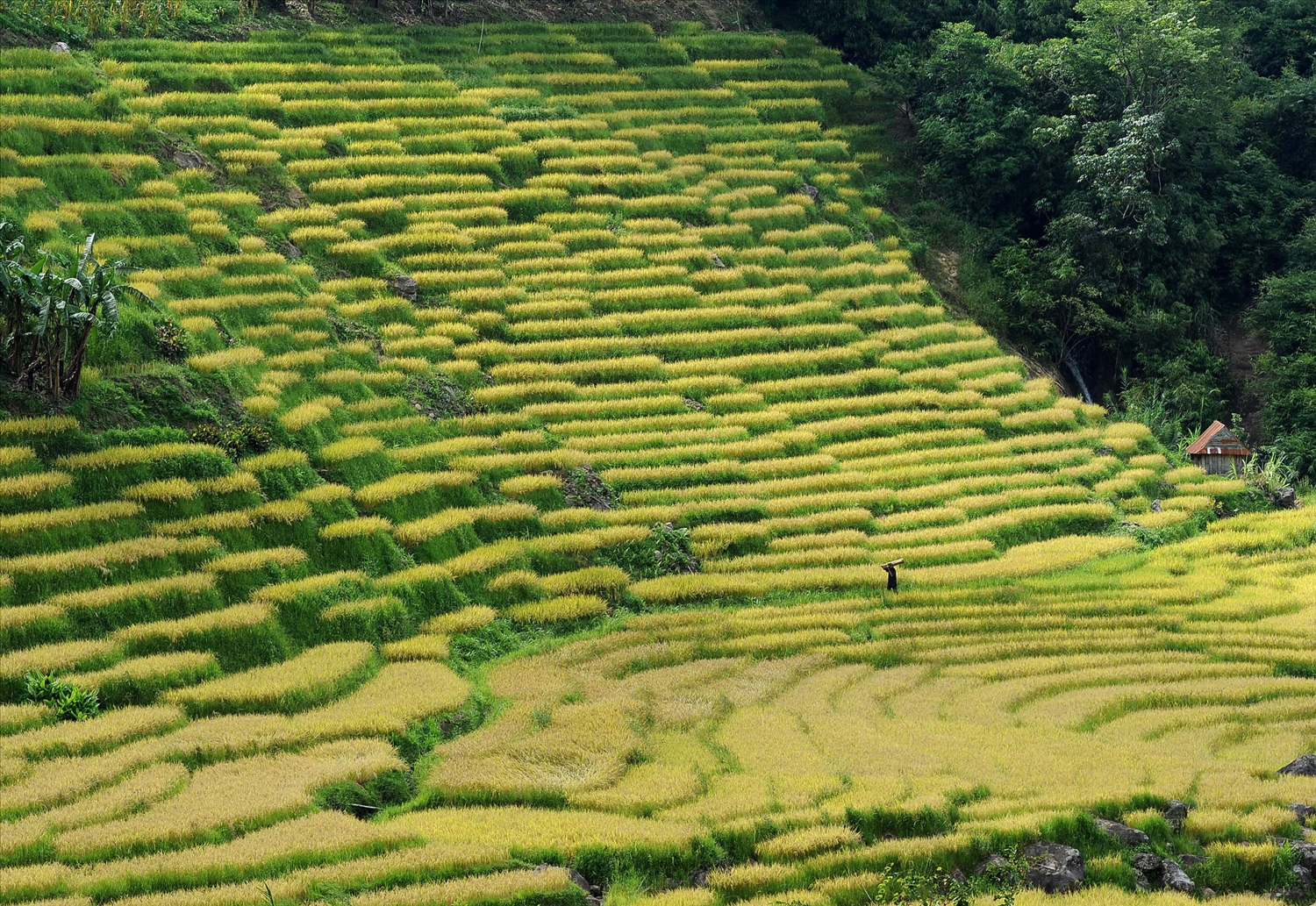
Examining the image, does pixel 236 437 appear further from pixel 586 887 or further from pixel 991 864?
pixel 991 864

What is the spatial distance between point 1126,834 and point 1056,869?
1.40m

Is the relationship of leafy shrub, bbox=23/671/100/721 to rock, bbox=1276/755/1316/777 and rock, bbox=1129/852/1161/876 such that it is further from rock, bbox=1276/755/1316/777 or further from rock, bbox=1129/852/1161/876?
rock, bbox=1276/755/1316/777

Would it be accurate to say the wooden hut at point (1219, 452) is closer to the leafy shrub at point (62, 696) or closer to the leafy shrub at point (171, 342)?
the leafy shrub at point (171, 342)

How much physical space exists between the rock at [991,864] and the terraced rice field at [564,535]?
34cm

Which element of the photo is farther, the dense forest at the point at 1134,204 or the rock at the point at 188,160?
the dense forest at the point at 1134,204

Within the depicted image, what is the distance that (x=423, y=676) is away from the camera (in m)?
21.1

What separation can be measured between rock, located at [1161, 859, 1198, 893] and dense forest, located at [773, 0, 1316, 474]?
74.2ft

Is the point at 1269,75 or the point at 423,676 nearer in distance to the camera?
the point at 423,676

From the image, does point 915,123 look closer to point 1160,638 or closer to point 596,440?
point 596,440

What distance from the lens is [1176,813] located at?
16625 millimetres

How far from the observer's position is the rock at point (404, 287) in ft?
107

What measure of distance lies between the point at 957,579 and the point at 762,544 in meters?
4.14

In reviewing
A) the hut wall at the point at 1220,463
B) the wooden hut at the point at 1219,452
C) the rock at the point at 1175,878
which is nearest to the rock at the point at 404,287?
the wooden hut at the point at 1219,452

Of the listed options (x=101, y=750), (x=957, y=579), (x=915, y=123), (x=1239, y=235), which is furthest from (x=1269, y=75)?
(x=101, y=750)
